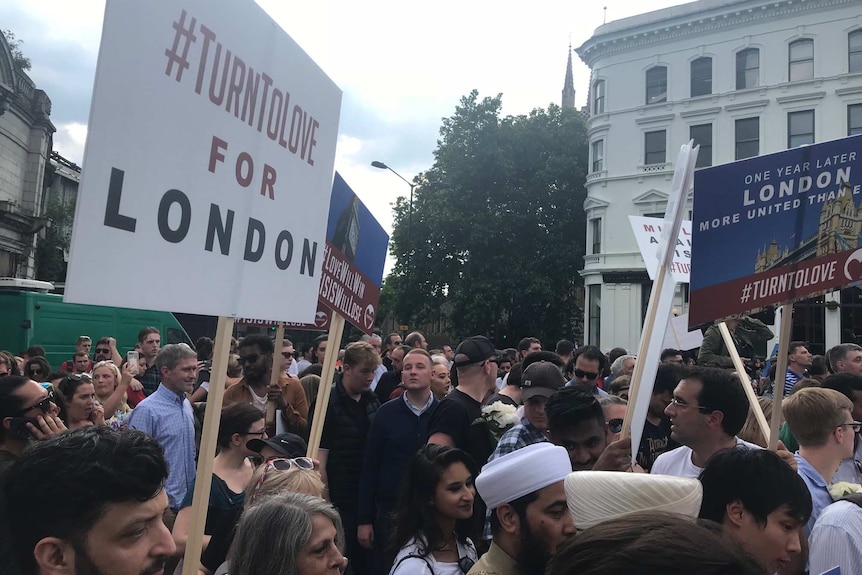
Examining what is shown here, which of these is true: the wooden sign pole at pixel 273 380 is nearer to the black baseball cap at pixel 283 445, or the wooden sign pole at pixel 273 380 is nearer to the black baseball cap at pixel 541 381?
the black baseball cap at pixel 283 445

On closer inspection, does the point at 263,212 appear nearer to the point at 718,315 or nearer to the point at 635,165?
the point at 718,315

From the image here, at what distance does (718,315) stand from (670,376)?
52.9 inches

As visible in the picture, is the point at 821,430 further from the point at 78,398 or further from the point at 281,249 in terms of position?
the point at 78,398

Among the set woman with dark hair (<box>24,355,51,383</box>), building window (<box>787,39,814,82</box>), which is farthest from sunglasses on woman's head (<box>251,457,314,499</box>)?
building window (<box>787,39,814,82</box>)

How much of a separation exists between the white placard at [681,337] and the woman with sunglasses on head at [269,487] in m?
6.12

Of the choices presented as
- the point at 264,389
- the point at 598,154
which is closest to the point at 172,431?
the point at 264,389

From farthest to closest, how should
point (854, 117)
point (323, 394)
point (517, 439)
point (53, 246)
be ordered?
→ point (53, 246), point (854, 117), point (323, 394), point (517, 439)

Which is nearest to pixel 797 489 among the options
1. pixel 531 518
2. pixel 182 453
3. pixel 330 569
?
pixel 531 518

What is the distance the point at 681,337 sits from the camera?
862 cm

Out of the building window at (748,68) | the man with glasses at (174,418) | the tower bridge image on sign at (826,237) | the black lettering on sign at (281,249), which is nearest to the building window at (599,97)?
the building window at (748,68)

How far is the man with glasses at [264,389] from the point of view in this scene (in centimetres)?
599

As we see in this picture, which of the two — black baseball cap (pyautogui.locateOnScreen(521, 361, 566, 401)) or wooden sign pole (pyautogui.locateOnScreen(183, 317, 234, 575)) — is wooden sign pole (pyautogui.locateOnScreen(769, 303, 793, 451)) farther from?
wooden sign pole (pyautogui.locateOnScreen(183, 317, 234, 575))

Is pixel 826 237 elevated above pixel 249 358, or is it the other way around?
pixel 826 237

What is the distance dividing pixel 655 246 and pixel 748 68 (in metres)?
28.2
